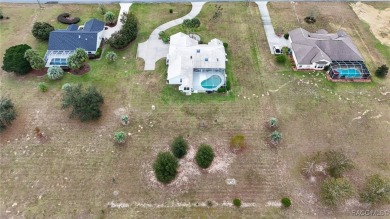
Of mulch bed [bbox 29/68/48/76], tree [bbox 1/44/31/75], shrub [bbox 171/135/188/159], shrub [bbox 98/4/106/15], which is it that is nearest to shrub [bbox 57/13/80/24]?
shrub [bbox 98/4/106/15]

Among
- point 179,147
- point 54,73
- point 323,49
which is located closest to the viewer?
point 179,147

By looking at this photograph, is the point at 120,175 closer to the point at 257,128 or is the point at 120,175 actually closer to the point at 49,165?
the point at 49,165

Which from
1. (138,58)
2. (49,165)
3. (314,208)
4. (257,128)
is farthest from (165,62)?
(314,208)

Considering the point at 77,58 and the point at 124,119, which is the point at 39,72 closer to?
the point at 77,58

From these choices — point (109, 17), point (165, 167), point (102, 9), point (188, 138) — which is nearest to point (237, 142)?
point (188, 138)

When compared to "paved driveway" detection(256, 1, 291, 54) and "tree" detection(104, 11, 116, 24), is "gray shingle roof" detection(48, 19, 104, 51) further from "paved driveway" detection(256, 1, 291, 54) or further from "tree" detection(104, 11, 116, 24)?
"paved driveway" detection(256, 1, 291, 54)

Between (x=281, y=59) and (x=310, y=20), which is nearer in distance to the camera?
(x=281, y=59)

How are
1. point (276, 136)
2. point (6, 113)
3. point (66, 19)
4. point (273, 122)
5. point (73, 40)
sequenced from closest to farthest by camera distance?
point (276, 136)
point (6, 113)
point (273, 122)
point (73, 40)
point (66, 19)
